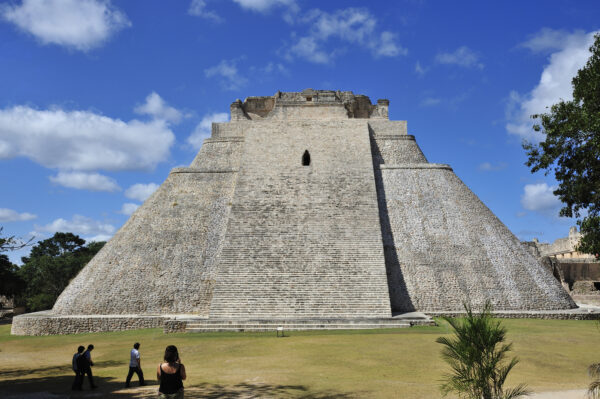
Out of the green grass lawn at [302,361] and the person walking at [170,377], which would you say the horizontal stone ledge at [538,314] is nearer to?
the green grass lawn at [302,361]

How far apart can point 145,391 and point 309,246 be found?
920 cm

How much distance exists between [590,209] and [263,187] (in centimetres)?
1101

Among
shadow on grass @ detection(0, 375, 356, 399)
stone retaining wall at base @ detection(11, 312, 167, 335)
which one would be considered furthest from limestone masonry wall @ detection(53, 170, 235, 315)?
shadow on grass @ detection(0, 375, 356, 399)

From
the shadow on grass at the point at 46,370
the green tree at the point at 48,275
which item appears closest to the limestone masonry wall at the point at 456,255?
the shadow on grass at the point at 46,370

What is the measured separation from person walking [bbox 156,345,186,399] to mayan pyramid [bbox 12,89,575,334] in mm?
8674

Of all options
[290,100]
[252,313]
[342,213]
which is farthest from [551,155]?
[290,100]

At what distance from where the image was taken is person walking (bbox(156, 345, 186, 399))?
4.27 meters

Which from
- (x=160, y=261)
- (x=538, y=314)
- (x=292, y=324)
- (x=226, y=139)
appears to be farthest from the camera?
(x=226, y=139)

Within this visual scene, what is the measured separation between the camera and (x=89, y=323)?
1361cm

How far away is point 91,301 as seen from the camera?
1451cm

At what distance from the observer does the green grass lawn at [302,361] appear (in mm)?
6551

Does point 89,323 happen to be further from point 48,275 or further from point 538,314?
point 48,275

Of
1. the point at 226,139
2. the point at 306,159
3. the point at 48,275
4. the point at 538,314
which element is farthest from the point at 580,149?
the point at 48,275

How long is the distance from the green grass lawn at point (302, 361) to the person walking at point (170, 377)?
193cm
